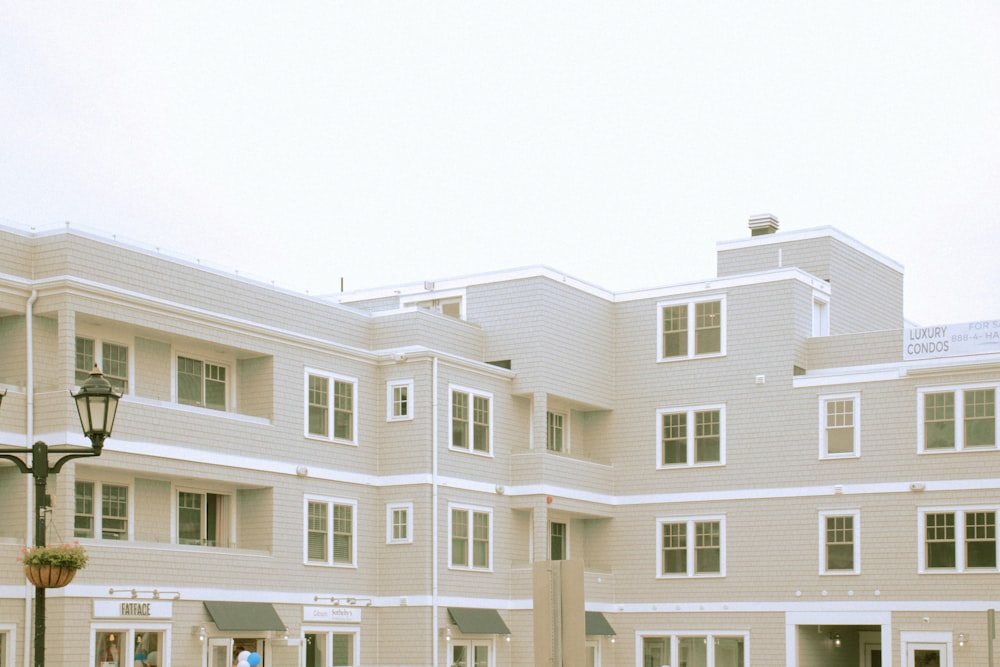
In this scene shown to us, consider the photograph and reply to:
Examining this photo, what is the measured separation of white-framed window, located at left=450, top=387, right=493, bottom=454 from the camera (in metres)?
36.4

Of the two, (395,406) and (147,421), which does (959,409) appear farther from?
(147,421)

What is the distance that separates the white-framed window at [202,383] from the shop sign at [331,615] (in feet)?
16.3

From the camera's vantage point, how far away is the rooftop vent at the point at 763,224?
44.5 m

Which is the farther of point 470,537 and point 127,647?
point 470,537

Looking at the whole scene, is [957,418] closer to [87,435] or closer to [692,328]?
[692,328]

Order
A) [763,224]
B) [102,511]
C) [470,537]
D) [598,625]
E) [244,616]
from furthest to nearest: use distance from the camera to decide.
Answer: [763,224]
[598,625]
[470,537]
[244,616]
[102,511]

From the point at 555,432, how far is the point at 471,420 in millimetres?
4238

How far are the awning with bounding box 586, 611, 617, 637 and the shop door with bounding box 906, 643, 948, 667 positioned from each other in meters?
7.76

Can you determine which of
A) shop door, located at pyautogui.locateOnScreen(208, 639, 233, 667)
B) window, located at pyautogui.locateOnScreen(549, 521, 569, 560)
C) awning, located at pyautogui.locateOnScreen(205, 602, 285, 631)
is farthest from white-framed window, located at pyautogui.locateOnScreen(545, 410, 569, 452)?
shop door, located at pyautogui.locateOnScreen(208, 639, 233, 667)

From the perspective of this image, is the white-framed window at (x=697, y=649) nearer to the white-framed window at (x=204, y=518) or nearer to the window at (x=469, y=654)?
the window at (x=469, y=654)

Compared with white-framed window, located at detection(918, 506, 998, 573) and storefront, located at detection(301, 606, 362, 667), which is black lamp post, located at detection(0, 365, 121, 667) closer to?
storefront, located at detection(301, 606, 362, 667)

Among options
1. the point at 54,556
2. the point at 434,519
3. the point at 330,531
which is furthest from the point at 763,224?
the point at 54,556

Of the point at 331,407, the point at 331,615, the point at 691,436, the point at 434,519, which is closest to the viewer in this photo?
the point at 331,615

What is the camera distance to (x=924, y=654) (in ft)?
116
